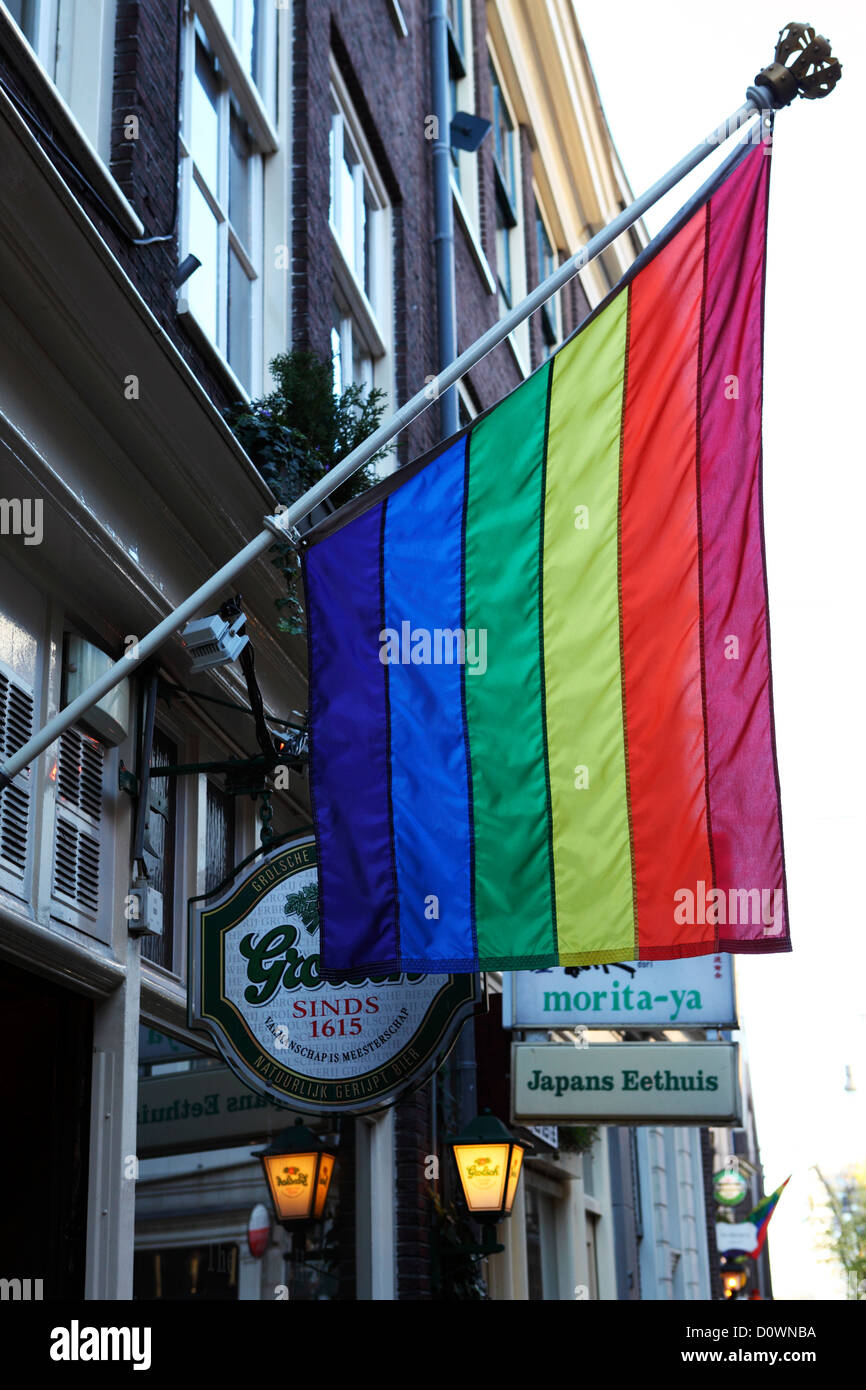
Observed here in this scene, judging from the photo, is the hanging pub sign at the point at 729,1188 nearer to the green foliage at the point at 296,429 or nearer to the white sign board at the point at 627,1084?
the white sign board at the point at 627,1084

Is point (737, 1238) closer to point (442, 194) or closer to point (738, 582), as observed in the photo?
point (442, 194)

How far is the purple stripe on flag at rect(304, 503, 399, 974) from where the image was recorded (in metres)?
5.48

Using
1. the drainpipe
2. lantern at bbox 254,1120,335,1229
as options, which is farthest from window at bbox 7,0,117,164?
the drainpipe

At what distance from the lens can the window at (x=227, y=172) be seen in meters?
8.54

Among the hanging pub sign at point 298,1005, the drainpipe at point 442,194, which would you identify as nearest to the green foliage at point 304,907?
the hanging pub sign at point 298,1005

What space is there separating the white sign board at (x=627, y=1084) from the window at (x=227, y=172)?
16.3 ft

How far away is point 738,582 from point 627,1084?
5.90 metres

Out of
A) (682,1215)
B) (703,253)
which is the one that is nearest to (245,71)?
(703,253)

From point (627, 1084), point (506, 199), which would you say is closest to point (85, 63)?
point (627, 1084)

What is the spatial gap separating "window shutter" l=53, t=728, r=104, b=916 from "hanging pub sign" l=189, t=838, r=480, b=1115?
53 cm

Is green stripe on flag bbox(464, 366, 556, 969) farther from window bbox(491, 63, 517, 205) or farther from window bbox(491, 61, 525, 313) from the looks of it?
window bbox(491, 63, 517, 205)

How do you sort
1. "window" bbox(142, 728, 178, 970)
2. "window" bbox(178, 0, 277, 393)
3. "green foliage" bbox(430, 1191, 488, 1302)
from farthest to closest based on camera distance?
"green foliage" bbox(430, 1191, 488, 1302) → "window" bbox(178, 0, 277, 393) → "window" bbox(142, 728, 178, 970)

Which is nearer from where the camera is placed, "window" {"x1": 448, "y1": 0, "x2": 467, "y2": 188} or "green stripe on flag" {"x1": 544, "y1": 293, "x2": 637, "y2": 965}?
"green stripe on flag" {"x1": 544, "y1": 293, "x2": 637, "y2": 965}
